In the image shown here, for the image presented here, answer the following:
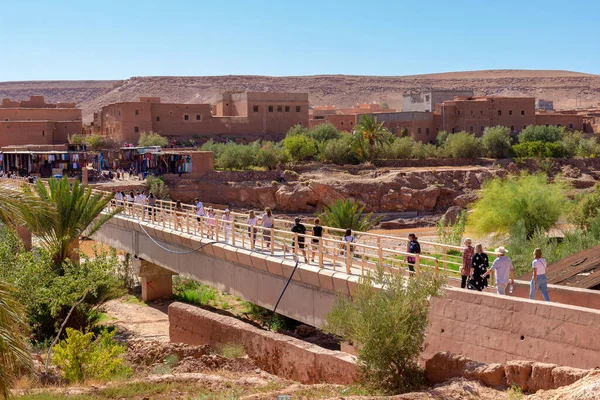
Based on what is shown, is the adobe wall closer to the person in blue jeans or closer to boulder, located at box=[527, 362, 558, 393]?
boulder, located at box=[527, 362, 558, 393]

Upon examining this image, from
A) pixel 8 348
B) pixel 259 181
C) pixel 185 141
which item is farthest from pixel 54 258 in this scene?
pixel 185 141

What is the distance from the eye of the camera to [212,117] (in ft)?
197

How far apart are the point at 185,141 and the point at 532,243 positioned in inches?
1590

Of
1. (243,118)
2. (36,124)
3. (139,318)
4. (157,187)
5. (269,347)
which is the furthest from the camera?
(243,118)

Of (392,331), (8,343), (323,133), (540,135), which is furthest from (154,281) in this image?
(540,135)

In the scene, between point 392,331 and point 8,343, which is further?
point 392,331

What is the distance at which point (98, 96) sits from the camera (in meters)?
133

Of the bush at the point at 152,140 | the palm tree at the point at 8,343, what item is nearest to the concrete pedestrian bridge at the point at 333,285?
the palm tree at the point at 8,343

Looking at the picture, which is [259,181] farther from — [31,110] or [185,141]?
[31,110]

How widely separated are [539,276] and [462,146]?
47.2 metres

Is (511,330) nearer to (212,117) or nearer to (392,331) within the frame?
(392,331)

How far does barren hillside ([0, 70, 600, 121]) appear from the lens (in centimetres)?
12162

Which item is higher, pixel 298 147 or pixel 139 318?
pixel 298 147

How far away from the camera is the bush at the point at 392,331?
995 centimetres
